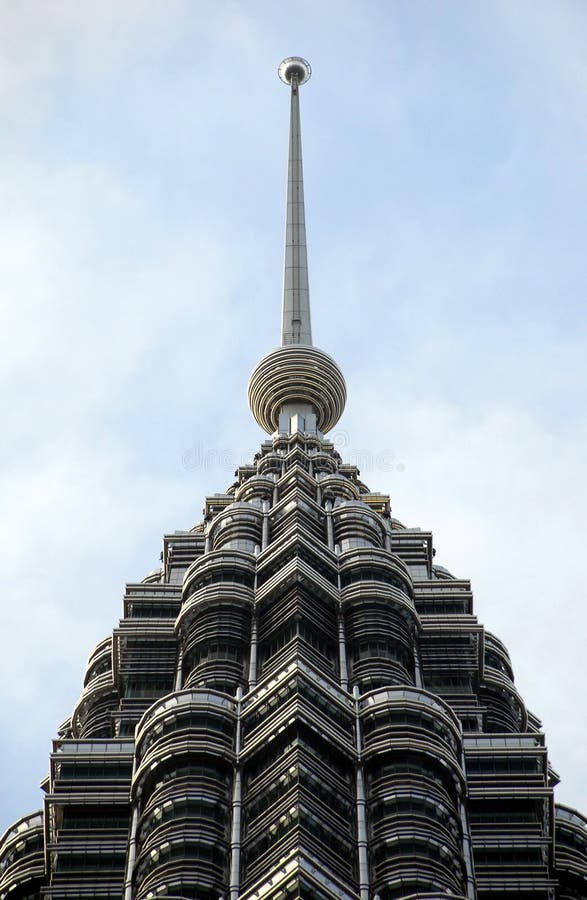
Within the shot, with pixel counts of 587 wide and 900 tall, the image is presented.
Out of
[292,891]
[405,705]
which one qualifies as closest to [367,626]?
[405,705]

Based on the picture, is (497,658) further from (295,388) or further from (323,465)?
(295,388)

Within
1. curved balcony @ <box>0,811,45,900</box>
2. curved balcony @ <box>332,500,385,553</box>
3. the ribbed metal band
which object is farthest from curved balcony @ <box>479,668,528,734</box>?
the ribbed metal band

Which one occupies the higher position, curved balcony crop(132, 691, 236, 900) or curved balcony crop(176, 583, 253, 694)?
curved balcony crop(176, 583, 253, 694)

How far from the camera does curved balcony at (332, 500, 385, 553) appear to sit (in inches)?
5281

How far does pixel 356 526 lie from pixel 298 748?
41.5 m

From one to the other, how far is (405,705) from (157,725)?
47.7 ft

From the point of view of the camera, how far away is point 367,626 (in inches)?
4673

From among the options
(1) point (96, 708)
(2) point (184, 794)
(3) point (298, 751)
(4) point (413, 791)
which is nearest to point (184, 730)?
(2) point (184, 794)

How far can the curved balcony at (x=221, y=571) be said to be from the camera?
12559 cm

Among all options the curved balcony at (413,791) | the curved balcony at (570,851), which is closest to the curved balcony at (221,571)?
the curved balcony at (413,791)

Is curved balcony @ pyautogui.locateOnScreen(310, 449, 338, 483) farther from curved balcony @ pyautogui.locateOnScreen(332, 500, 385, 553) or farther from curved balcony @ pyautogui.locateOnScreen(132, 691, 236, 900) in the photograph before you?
curved balcony @ pyautogui.locateOnScreen(132, 691, 236, 900)

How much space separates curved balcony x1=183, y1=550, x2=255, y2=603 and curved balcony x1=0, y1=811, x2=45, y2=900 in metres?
21.9

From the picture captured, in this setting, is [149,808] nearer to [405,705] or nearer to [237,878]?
[237,878]

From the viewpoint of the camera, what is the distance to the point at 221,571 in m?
126
